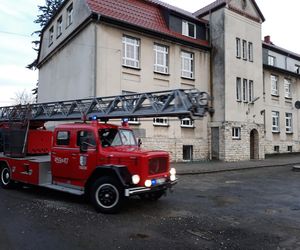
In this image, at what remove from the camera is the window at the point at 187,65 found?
83.8 ft

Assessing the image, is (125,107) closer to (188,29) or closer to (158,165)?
(158,165)

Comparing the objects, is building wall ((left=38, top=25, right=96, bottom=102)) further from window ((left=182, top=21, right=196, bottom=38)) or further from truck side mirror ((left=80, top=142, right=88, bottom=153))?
truck side mirror ((left=80, top=142, right=88, bottom=153))

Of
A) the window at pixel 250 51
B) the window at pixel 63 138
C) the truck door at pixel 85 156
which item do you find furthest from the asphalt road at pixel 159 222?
the window at pixel 250 51

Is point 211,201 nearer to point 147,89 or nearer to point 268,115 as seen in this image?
point 147,89

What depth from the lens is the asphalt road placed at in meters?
6.55

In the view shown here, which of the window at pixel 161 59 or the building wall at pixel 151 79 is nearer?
the building wall at pixel 151 79

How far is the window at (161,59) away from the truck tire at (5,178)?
13303 millimetres

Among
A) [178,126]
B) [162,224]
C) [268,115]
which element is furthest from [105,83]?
[268,115]

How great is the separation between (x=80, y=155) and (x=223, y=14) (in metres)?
20.3

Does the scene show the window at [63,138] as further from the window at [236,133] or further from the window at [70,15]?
the window at [236,133]

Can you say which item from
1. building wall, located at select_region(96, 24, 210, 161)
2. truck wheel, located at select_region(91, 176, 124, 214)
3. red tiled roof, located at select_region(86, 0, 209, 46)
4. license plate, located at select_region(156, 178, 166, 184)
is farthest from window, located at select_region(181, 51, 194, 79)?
truck wheel, located at select_region(91, 176, 124, 214)

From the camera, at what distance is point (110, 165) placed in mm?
9125

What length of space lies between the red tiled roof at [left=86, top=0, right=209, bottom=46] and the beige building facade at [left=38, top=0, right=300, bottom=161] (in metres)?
0.09

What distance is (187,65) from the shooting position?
25.9m
